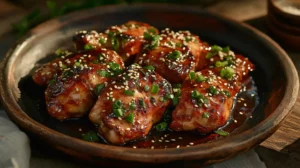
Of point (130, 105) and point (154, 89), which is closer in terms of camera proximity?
point (130, 105)

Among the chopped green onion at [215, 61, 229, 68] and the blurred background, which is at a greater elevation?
the chopped green onion at [215, 61, 229, 68]

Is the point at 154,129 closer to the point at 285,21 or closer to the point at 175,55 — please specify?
the point at 175,55

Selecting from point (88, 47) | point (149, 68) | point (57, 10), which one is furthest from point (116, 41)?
point (57, 10)

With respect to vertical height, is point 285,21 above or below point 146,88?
below

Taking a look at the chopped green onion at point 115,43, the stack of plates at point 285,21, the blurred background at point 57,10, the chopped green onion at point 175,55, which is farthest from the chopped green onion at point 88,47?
the stack of plates at point 285,21

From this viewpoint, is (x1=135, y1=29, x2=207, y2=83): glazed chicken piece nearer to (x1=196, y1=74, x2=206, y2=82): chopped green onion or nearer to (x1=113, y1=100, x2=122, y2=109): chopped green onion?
(x1=196, y1=74, x2=206, y2=82): chopped green onion

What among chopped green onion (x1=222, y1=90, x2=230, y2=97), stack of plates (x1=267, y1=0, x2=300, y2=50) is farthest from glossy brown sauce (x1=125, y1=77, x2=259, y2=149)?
stack of plates (x1=267, y1=0, x2=300, y2=50)

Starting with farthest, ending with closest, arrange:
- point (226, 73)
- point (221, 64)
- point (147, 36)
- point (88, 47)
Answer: point (147, 36) → point (88, 47) → point (221, 64) → point (226, 73)
